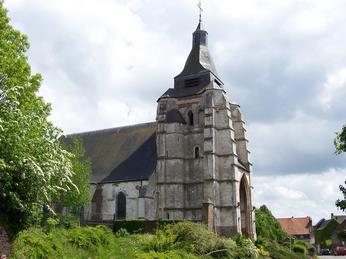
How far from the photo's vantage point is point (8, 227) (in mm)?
13180

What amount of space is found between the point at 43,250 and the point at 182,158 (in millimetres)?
29339

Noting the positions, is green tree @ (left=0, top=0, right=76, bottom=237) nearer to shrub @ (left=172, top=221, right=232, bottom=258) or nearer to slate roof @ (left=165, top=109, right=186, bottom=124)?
shrub @ (left=172, top=221, right=232, bottom=258)

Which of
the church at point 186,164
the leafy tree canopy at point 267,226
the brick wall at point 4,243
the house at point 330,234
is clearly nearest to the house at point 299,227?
the house at point 330,234

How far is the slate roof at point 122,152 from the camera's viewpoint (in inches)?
1693

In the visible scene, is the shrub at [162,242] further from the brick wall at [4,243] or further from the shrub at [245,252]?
the brick wall at [4,243]

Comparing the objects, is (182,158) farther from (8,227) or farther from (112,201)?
(8,227)

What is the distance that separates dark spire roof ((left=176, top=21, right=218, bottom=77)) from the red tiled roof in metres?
55.7

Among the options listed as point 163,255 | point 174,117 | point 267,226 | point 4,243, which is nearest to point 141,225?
point 174,117

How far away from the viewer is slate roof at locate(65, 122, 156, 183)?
141 ft

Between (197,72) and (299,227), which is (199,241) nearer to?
(197,72)

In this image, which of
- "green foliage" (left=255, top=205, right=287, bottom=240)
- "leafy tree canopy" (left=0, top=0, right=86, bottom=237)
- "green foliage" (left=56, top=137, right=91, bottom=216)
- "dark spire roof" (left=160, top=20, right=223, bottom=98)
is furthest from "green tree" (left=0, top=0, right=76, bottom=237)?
"green foliage" (left=255, top=205, right=287, bottom=240)

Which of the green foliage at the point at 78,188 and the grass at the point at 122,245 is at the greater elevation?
the green foliage at the point at 78,188

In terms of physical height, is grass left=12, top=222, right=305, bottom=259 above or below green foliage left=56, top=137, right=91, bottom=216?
below

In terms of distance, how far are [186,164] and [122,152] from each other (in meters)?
7.52
